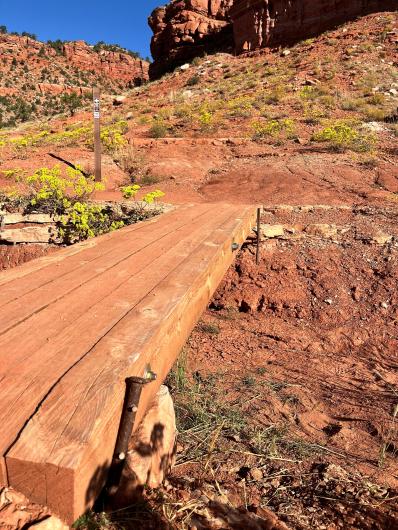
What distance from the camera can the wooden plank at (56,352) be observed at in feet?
3.55

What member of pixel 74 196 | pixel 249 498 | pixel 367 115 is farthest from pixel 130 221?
pixel 367 115

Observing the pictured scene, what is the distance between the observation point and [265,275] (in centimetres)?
568

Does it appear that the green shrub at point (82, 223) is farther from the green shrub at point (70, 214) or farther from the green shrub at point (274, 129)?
the green shrub at point (274, 129)

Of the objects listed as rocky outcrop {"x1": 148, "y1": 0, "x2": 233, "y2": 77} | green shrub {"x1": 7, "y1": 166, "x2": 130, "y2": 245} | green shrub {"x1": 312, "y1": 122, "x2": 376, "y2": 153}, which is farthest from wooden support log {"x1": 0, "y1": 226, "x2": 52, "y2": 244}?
rocky outcrop {"x1": 148, "y1": 0, "x2": 233, "y2": 77}

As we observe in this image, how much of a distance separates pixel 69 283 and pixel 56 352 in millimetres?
855

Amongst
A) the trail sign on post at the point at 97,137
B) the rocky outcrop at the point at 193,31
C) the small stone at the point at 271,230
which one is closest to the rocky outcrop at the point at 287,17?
the rocky outcrop at the point at 193,31

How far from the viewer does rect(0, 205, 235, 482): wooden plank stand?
1.08 metres

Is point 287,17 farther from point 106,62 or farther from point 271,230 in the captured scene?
point 106,62

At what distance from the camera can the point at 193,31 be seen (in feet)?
122

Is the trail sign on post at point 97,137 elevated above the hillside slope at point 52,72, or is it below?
below

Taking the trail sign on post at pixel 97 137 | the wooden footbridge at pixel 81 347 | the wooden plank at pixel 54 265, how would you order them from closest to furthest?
the wooden footbridge at pixel 81 347, the wooden plank at pixel 54 265, the trail sign on post at pixel 97 137

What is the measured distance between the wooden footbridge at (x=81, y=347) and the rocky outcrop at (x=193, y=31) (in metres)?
37.4

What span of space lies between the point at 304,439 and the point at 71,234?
4.26 metres

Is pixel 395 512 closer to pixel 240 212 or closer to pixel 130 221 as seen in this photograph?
pixel 240 212
